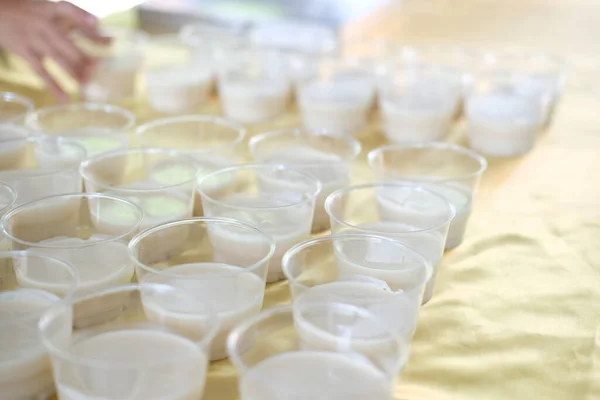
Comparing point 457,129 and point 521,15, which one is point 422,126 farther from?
point 521,15

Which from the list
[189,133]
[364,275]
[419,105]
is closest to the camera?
[364,275]

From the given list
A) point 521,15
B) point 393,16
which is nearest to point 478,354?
point 393,16

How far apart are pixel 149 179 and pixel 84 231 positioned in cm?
27

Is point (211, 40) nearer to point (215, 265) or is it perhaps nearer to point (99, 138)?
point (99, 138)

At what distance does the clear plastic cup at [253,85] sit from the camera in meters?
1.76

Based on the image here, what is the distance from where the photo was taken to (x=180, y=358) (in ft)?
2.49

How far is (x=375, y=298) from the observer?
925 mm

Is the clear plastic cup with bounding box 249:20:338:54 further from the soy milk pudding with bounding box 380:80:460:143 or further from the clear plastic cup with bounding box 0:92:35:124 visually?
the clear plastic cup with bounding box 0:92:35:124

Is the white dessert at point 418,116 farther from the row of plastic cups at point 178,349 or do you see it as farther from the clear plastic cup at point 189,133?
the row of plastic cups at point 178,349

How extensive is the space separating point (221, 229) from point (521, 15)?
2036 mm

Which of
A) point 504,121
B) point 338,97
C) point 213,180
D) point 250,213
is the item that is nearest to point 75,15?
point 338,97

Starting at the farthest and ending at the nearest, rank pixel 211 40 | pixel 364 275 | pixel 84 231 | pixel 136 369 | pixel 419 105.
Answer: pixel 211 40
pixel 419 105
pixel 84 231
pixel 364 275
pixel 136 369

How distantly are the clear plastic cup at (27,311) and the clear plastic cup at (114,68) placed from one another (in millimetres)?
971

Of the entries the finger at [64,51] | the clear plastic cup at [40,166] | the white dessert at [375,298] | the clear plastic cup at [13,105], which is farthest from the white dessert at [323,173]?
the finger at [64,51]
